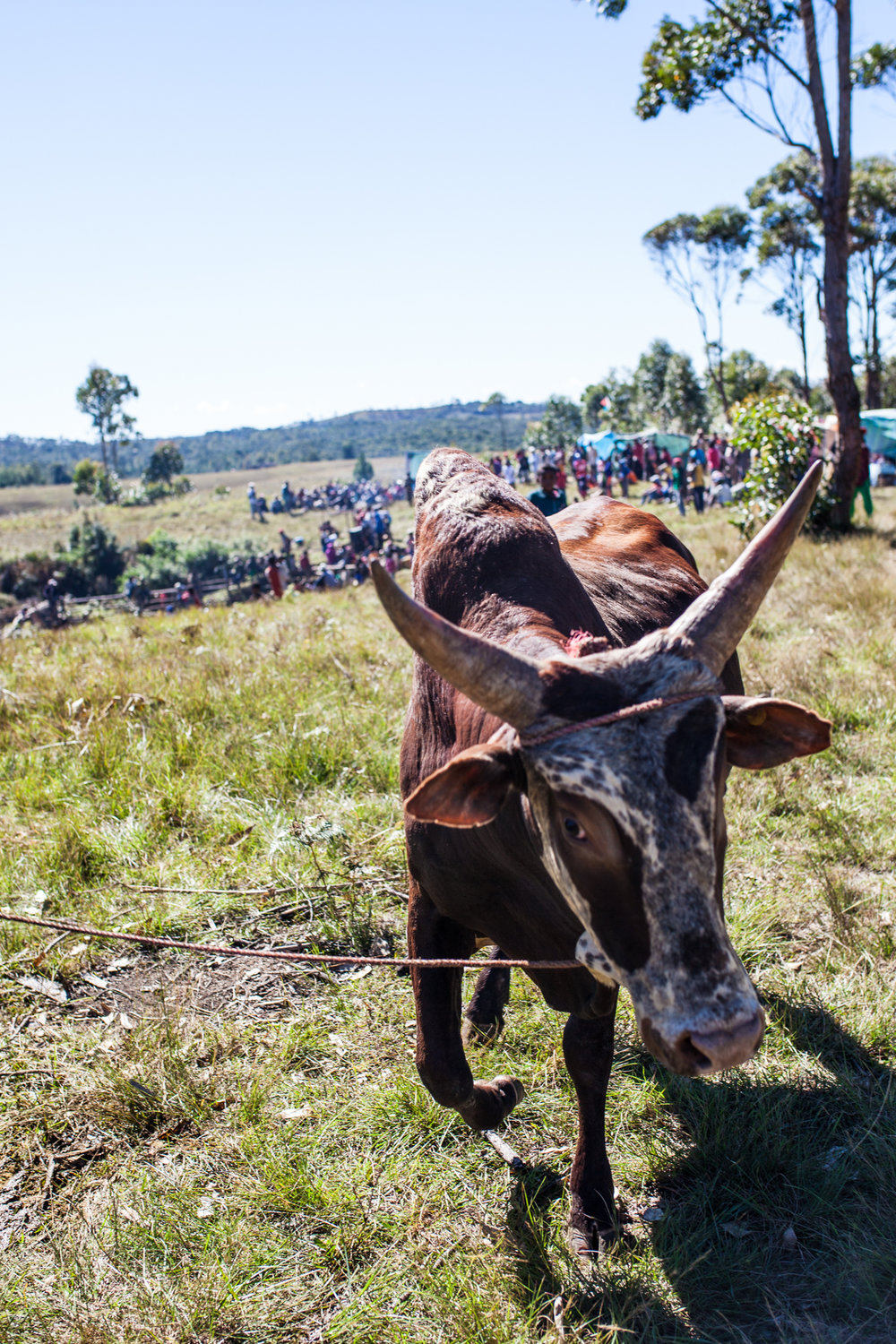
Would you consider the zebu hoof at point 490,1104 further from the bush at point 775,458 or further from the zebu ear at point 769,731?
the bush at point 775,458

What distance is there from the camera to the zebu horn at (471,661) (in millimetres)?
2059

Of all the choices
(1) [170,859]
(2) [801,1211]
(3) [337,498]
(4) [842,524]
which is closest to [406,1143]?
(2) [801,1211]

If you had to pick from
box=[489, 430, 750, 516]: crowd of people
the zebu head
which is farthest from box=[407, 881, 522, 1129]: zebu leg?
box=[489, 430, 750, 516]: crowd of people

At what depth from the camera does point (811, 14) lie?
12977mm

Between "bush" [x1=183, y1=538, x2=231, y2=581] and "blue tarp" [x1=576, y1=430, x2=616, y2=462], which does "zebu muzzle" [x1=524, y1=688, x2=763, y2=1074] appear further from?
"bush" [x1=183, y1=538, x2=231, y2=581]

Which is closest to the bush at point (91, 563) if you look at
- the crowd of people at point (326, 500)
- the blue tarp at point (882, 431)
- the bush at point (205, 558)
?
the bush at point (205, 558)

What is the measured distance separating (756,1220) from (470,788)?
183 centimetres

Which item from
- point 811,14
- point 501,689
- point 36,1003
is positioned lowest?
point 36,1003

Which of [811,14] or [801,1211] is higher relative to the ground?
[811,14]

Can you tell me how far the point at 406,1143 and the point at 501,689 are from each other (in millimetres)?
1993

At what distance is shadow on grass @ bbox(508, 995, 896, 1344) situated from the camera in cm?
252

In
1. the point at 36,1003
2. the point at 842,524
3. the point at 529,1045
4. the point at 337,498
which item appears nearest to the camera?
the point at 529,1045

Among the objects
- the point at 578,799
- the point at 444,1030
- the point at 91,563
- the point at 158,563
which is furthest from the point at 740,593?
the point at 91,563

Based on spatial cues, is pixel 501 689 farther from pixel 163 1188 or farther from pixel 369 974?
pixel 369 974
